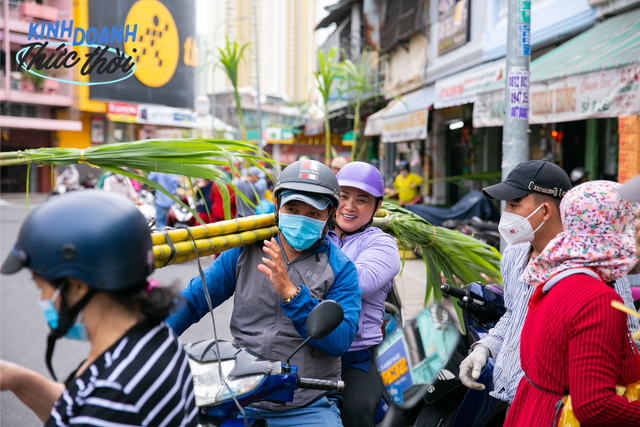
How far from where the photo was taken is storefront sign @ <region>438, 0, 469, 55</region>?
37.9 feet

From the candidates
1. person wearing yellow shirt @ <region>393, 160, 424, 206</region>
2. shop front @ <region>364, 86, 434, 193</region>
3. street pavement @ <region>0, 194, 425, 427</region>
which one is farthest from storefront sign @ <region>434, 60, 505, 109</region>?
street pavement @ <region>0, 194, 425, 427</region>

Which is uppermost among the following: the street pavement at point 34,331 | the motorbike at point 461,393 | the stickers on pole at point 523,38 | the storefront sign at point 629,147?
the stickers on pole at point 523,38

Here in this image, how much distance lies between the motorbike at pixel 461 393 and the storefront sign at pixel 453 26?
9912 mm

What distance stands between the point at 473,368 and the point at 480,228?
629cm

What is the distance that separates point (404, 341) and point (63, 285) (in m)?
1.29

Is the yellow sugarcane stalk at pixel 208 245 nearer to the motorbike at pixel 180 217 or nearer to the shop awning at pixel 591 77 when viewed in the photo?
the shop awning at pixel 591 77

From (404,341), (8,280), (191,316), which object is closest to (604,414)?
(404,341)

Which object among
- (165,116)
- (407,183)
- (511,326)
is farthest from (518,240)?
(165,116)

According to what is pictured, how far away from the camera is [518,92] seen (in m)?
4.24

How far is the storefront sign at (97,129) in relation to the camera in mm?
35594

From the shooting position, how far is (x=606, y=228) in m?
1.68

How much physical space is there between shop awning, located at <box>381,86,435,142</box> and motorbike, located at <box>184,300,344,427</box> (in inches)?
349

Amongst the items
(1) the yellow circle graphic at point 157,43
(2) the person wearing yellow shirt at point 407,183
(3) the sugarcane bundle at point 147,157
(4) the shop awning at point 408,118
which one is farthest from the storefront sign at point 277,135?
(3) the sugarcane bundle at point 147,157

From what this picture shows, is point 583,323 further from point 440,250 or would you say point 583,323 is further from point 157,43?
point 157,43
